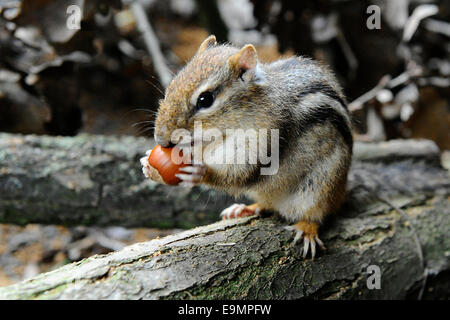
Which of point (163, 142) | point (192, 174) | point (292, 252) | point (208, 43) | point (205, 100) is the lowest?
point (292, 252)

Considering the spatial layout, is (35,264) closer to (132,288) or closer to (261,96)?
(132,288)

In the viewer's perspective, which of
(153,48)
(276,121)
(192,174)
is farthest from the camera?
(153,48)

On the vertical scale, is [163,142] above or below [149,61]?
below

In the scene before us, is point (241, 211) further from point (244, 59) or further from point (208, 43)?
point (208, 43)

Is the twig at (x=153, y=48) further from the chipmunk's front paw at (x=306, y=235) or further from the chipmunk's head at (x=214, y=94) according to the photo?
the chipmunk's front paw at (x=306, y=235)

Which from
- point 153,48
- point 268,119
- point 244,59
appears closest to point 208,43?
point 244,59

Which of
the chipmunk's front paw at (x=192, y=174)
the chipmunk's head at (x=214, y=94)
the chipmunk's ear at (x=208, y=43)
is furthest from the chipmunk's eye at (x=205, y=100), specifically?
the chipmunk's ear at (x=208, y=43)

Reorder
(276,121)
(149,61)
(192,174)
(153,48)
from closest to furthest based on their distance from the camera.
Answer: (192,174)
(276,121)
(153,48)
(149,61)
